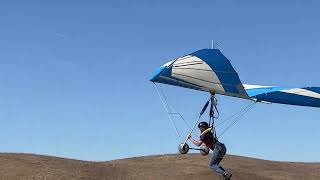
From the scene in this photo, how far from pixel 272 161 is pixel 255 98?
8386 cm

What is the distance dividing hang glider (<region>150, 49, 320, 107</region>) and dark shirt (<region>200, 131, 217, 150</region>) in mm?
1856

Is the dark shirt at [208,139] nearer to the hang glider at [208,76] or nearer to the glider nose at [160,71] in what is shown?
the hang glider at [208,76]

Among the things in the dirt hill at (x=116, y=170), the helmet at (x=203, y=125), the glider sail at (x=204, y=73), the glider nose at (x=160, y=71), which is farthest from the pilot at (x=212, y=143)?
the dirt hill at (x=116, y=170)

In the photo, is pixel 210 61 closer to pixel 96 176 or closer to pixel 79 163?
pixel 96 176

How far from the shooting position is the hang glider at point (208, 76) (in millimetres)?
20891

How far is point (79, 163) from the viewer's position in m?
77.9

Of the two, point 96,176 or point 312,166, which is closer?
point 96,176

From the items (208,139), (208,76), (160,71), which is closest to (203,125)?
(208,139)

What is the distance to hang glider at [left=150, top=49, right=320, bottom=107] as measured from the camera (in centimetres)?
2089

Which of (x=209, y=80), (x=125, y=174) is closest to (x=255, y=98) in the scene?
(x=209, y=80)

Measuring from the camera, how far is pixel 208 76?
2128 centimetres

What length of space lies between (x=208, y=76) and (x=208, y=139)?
2.35 meters

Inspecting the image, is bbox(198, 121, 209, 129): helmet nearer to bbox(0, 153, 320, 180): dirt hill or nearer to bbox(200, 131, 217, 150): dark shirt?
bbox(200, 131, 217, 150): dark shirt

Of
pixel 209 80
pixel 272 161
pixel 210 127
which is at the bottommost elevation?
pixel 210 127
